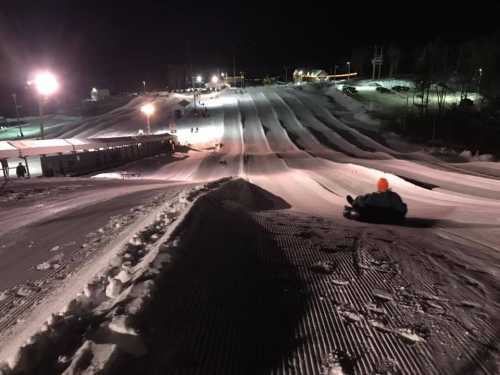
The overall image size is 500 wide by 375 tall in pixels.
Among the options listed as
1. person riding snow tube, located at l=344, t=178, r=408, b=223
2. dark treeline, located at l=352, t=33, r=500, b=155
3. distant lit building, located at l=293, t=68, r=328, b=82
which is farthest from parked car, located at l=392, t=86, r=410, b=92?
person riding snow tube, located at l=344, t=178, r=408, b=223

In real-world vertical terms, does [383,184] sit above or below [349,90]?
below

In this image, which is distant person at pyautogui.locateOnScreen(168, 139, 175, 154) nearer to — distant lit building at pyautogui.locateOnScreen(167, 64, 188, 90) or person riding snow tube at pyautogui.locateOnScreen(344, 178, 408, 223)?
person riding snow tube at pyautogui.locateOnScreen(344, 178, 408, 223)

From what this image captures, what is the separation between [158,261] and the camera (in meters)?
4.57

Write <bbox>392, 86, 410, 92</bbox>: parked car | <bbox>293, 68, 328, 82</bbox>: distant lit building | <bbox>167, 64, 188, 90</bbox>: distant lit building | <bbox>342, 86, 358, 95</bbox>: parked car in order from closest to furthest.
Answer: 1. <bbox>342, 86, 358, 95</bbox>: parked car
2. <bbox>392, 86, 410, 92</bbox>: parked car
3. <bbox>293, 68, 328, 82</bbox>: distant lit building
4. <bbox>167, 64, 188, 90</bbox>: distant lit building

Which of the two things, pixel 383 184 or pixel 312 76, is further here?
pixel 312 76

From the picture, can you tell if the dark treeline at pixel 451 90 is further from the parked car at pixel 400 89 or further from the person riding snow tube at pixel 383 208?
the person riding snow tube at pixel 383 208

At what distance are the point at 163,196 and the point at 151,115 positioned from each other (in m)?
55.2

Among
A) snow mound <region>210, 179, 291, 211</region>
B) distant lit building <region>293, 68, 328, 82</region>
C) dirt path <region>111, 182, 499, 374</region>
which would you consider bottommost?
snow mound <region>210, 179, 291, 211</region>

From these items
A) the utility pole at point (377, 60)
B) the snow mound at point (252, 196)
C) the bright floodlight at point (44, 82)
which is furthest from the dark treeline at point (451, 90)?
the bright floodlight at point (44, 82)

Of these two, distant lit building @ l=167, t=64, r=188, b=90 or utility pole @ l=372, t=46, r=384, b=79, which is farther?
distant lit building @ l=167, t=64, r=188, b=90

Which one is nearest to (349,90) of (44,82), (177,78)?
(44,82)

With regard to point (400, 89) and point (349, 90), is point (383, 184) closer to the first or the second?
point (349, 90)

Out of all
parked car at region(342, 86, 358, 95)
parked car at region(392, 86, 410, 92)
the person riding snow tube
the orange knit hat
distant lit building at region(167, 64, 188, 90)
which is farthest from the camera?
distant lit building at region(167, 64, 188, 90)

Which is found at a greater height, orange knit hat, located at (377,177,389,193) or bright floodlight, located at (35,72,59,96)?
bright floodlight, located at (35,72,59,96)
